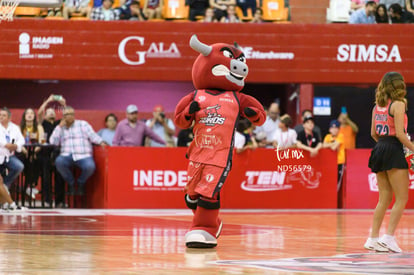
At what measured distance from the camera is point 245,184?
1695 centimetres

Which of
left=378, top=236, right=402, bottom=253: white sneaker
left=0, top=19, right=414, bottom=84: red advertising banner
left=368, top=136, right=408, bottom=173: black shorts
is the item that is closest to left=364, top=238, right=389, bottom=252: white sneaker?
left=378, top=236, right=402, bottom=253: white sneaker

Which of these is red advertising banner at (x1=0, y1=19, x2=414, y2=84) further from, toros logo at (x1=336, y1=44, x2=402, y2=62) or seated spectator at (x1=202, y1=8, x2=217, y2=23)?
seated spectator at (x1=202, y1=8, x2=217, y2=23)

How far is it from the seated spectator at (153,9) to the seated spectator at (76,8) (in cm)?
132

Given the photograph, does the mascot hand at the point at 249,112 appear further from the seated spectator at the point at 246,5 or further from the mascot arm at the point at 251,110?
the seated spectator at the point at 246,5

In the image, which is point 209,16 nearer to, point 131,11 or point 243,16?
point 243,16

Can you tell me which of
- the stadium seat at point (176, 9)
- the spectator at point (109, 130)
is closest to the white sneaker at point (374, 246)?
the spectator at point (109, 130)

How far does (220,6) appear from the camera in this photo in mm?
20453

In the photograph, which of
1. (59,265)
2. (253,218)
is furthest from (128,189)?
(59,265)

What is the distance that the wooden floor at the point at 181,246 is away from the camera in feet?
22.8

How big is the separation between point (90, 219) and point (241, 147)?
4.50m

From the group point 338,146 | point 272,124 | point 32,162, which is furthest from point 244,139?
point 32,162

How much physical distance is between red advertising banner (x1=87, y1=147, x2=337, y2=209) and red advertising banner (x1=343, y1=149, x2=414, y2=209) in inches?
14.9

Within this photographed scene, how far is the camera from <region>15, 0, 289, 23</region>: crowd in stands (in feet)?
65.8

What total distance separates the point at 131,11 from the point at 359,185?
6551mm
